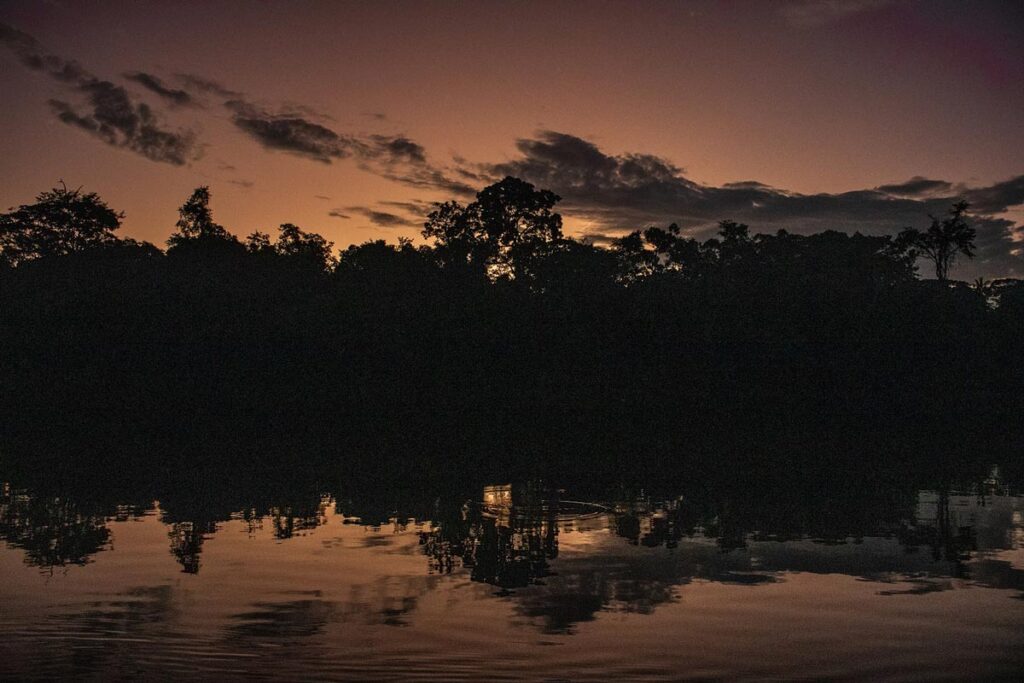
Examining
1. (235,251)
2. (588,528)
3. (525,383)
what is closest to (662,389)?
(525,383)

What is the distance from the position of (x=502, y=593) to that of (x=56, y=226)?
5492 centimetres

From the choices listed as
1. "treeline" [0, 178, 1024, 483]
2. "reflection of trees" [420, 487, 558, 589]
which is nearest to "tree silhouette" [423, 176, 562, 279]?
"treeline" [0, 178, 1024, 483]

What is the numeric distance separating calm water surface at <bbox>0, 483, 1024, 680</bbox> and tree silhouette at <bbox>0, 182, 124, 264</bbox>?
4521cm

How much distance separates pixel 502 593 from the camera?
980 centimetres

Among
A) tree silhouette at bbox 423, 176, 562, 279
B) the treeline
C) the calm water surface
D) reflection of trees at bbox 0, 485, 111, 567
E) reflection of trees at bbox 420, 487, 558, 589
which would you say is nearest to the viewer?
the calm water surface

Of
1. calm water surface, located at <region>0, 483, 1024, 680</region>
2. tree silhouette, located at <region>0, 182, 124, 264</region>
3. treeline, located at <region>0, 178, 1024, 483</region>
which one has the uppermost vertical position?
tree silhouette, located at <region>0, 182, 124, 264</region>

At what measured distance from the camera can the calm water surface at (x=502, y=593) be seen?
7461 millimetres

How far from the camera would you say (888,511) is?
1501 centimetres

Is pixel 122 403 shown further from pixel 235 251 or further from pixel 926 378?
pixel 926 378

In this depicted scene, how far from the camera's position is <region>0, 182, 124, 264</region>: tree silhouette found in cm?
5428

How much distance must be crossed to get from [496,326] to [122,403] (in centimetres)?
1476

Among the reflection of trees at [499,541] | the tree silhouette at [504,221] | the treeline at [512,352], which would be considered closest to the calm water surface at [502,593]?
the reflection of trees at [499,541]

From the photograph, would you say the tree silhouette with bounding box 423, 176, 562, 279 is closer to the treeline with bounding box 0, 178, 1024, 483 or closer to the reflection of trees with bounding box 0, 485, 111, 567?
the treeline with bounding box 0, 178, 1024, 483

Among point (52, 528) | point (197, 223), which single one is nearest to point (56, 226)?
point (197, 223)
